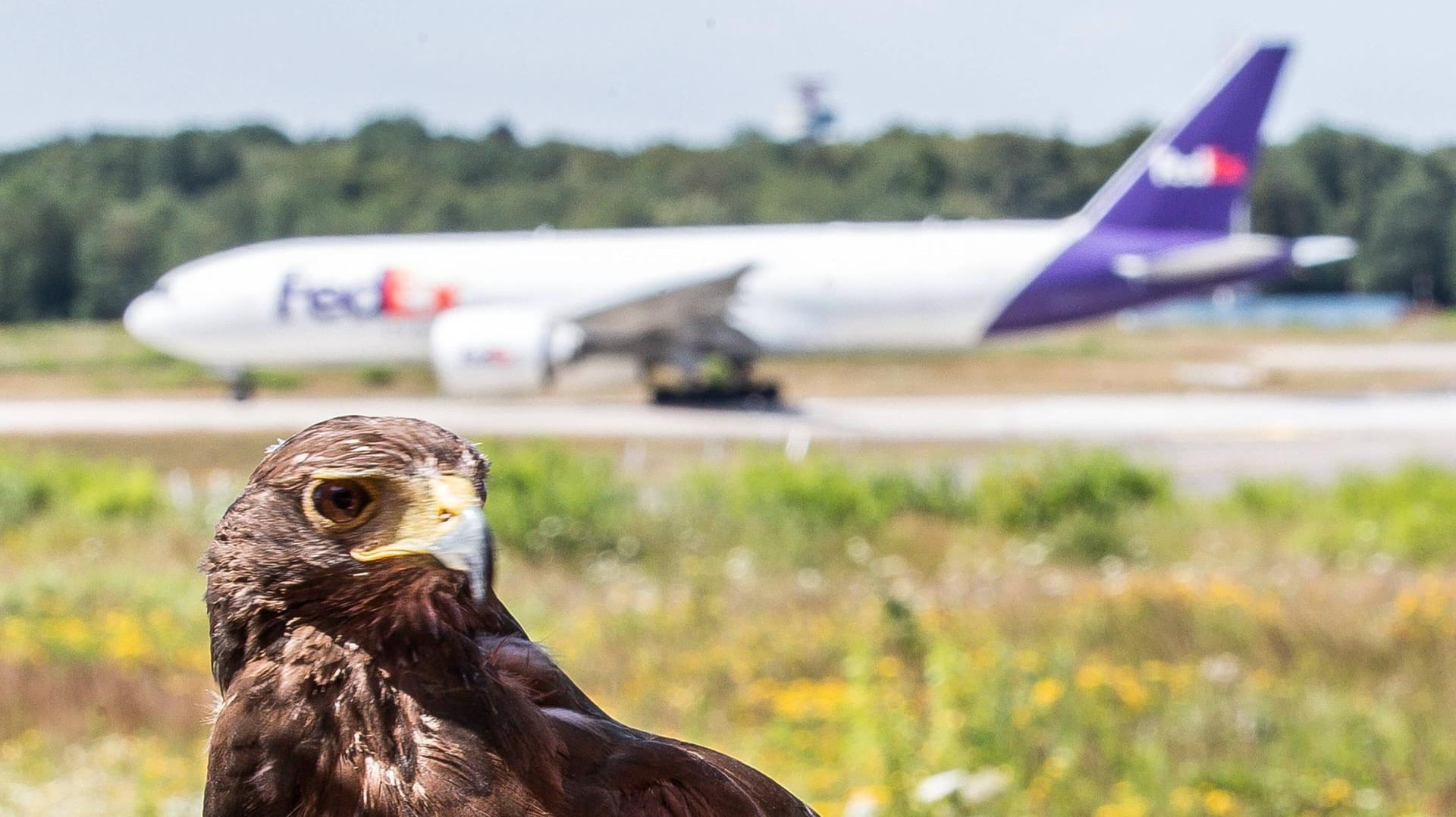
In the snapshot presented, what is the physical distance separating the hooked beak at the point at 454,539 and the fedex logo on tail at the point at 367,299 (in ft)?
75.7

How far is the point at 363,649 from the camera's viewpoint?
4.12ft

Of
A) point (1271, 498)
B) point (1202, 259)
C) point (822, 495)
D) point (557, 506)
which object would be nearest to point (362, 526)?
point (557, 506)

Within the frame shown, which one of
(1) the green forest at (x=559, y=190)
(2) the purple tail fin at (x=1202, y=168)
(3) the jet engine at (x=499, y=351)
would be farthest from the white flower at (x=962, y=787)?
(2) the purple tail fin at (x=1202, y=168)

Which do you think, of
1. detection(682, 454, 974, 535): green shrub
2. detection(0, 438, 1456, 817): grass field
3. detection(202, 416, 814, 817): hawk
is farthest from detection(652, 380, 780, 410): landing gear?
detection(202, 416, 814, 817): hawk

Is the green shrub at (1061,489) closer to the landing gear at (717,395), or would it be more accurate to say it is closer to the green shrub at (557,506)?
the green shrub at (557,506)

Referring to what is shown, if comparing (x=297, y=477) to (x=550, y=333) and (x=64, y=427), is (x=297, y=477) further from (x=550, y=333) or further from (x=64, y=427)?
(x=550, y=333)

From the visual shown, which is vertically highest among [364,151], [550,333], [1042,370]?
[364,151]

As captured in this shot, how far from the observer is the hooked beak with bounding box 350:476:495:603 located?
118cm

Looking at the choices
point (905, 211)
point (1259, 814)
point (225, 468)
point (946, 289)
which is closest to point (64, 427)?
point (225, 468)

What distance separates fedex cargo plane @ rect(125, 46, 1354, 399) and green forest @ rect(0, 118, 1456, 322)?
1.48 metres

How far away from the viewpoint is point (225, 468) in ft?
50.5

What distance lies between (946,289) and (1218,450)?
19.3ft

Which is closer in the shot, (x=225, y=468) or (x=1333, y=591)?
(x=1333, y=591)

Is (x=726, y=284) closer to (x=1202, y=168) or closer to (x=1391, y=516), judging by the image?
(x=1202, y=168)
